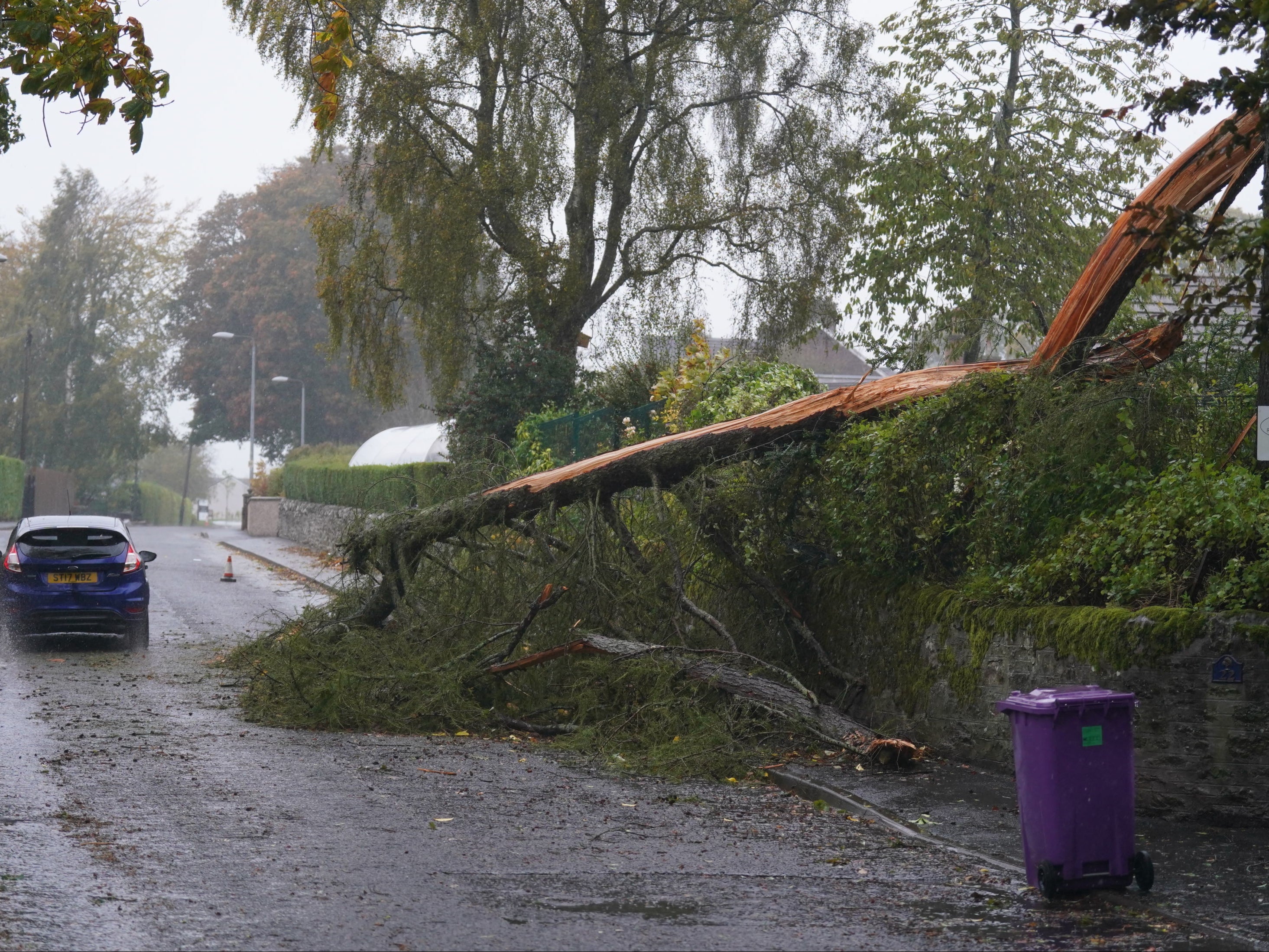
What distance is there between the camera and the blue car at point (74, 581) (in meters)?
16.0

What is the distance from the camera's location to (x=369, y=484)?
2142 centimetres

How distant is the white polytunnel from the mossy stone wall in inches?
1127

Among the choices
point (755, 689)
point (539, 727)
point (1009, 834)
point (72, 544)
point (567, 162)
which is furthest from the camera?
point (567, 162)

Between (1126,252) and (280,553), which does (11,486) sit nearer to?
(280,553)

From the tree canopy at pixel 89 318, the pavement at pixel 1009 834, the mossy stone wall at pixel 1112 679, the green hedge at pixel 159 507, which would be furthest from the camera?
the green hedge at pixel 159 507

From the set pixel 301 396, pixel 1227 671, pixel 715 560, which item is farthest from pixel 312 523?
pixel 1227 671

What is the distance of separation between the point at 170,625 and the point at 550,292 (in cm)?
972

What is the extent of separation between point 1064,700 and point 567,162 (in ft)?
67.0

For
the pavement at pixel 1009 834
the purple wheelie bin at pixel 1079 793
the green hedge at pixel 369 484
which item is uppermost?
the green hedge at pixel 369 484

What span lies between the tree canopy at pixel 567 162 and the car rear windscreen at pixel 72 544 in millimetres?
9510

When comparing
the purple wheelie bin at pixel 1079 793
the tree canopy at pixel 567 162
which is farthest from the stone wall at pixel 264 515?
the purple wheelie bin at pixel 1079 793

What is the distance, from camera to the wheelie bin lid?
21.2 ft

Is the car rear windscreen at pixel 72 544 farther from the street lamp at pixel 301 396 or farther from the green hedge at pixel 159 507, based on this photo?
the green hedge at pixel 159 507

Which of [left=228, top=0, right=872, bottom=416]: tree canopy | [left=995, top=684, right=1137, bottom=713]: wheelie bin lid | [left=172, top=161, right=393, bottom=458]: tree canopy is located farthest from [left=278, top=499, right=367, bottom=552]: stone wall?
[left=995, top=684, right=1137, bottom=713]: wheelie bin lid
